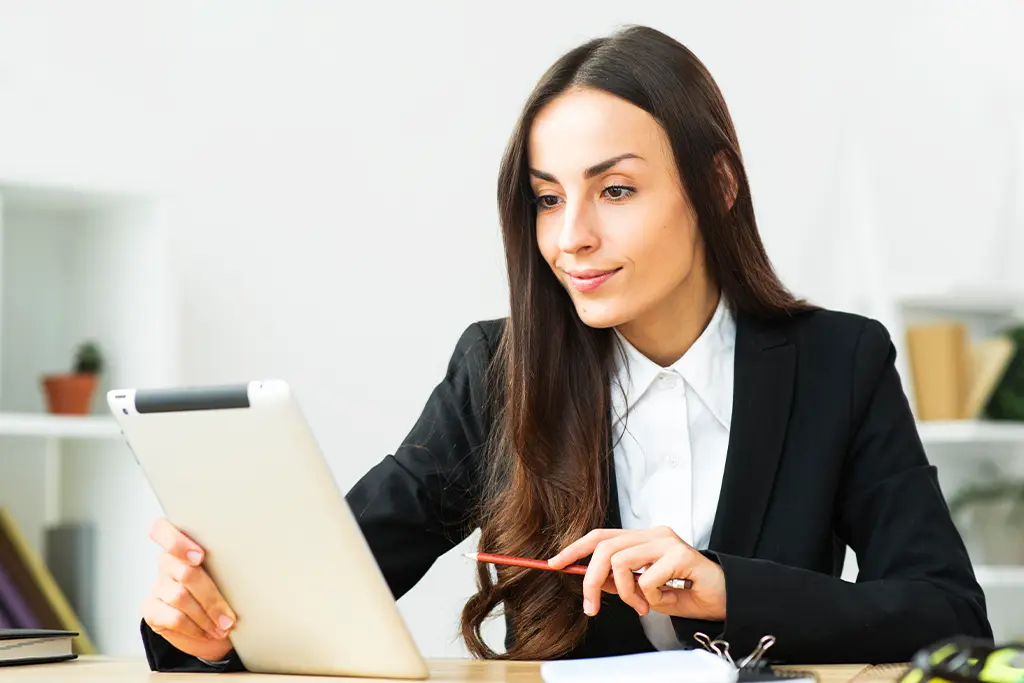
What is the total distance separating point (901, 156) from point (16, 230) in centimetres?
240

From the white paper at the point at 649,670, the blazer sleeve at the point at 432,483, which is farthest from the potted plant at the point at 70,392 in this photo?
the white paper at the point at 649,670

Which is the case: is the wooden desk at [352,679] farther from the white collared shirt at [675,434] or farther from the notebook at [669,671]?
the white collared shirt at [675,434]

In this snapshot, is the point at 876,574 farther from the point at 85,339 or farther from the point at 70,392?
the point at 85,339

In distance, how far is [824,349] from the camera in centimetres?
174

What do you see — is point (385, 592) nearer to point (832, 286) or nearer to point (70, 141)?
point (70, 141)

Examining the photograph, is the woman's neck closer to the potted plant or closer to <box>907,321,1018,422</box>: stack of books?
the potted plant

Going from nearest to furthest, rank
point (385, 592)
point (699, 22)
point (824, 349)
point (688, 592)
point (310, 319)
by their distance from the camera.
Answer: point (385, 592) → point (688, 592) → point (824, 349) → point (310, 319) → point (699, 22)

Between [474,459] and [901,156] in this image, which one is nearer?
[474,459]

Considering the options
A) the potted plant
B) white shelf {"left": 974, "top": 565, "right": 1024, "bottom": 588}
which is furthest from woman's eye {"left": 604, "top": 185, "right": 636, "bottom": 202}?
white shelf {"left": 974, "top": 565, "right": 1024, "bottom": 588}

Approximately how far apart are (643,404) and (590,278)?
8.4 inches

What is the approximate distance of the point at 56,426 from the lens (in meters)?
2.37

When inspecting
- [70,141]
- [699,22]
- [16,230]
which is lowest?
[16,230]

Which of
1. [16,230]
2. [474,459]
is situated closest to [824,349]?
[474,459]

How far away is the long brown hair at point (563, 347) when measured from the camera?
1613 mm
